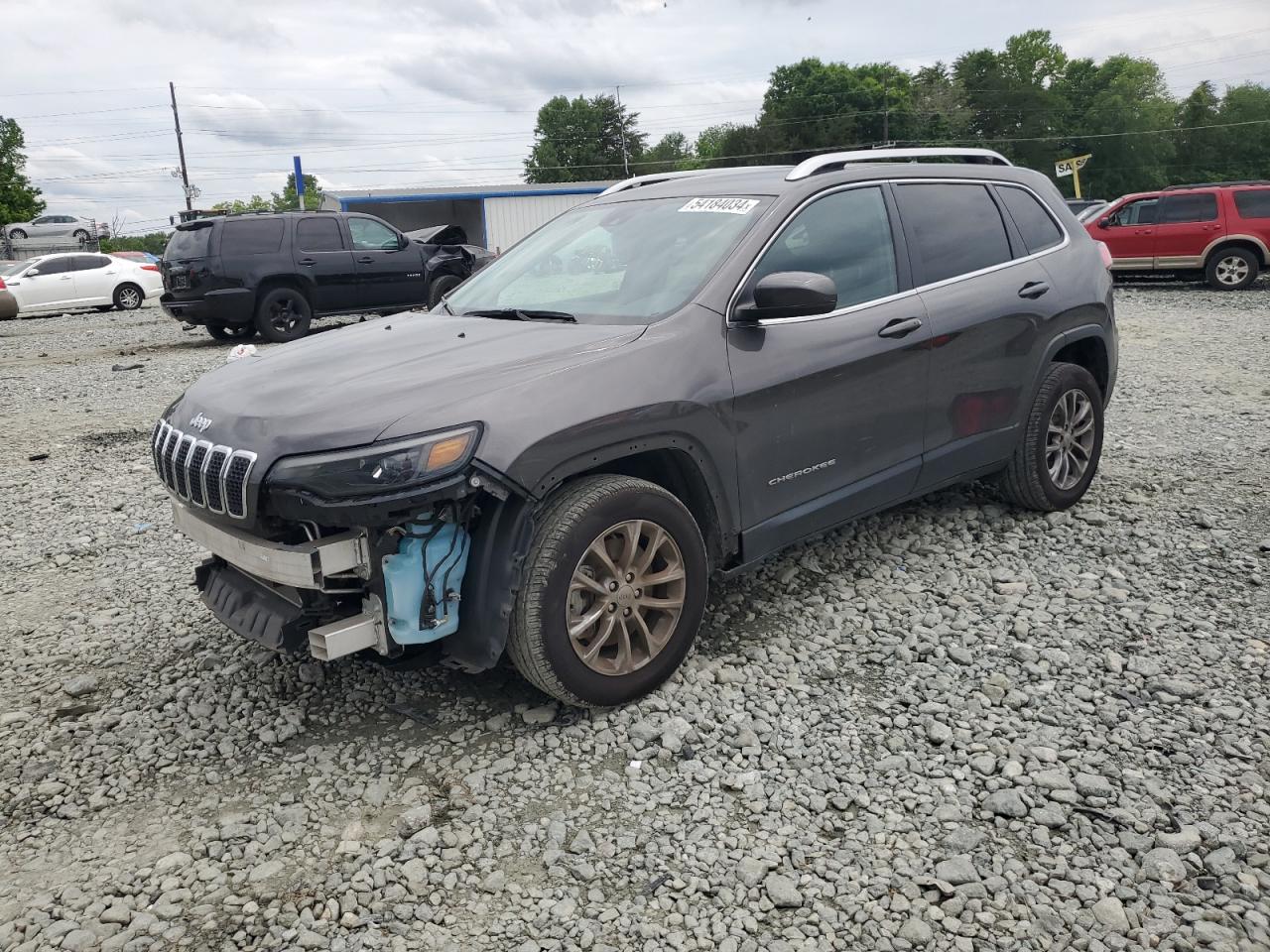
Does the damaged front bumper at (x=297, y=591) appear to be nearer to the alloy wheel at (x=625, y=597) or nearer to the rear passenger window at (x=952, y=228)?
the alloy wheel at (x=625, y=597)

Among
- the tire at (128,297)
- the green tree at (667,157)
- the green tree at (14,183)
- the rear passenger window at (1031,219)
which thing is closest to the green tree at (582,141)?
the green tree at (667,157)

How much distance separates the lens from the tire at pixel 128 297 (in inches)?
901

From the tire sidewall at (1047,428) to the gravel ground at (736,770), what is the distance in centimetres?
15

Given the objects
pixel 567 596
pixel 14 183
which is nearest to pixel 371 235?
pixel 567 596

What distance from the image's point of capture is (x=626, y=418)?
329 cm

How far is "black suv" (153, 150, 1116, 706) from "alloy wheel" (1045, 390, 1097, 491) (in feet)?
0.38

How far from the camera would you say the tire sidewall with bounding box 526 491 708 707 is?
314 cm

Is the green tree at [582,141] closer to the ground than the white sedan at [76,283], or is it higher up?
higher up

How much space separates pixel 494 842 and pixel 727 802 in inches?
28.2

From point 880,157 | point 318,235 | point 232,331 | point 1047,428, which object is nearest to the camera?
point 880,157

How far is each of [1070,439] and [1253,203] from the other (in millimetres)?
14352

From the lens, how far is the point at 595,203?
15.8 ft

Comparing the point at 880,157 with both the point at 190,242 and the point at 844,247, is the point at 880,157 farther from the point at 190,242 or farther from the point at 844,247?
the point at 190,242

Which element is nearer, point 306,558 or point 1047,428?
point 306,558
